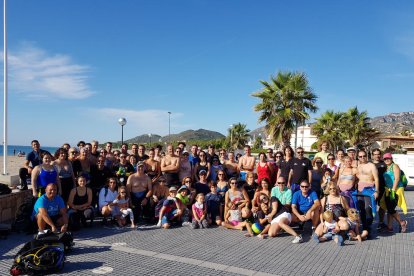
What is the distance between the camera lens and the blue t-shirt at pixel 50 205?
656 centimetres

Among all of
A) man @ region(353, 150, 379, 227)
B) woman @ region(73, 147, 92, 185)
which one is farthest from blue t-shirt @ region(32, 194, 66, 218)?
→ man @ region(353, 150, 379, 227)

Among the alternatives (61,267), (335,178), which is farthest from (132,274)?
(335,178)

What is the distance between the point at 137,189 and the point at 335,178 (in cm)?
477

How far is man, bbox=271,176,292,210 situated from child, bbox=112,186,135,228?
10.6ft

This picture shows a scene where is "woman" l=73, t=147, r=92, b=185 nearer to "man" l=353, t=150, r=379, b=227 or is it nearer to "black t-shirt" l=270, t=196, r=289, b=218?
"black t-shirt" l=270, t=196, r=289, b=218

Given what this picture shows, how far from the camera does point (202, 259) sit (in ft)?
17.7

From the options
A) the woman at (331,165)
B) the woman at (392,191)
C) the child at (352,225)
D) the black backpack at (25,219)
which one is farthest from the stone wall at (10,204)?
the woman at (392,191)

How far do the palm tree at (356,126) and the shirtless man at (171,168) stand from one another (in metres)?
25.2

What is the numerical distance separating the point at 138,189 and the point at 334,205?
14.5 feet

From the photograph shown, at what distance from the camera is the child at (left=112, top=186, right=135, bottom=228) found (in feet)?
25.0

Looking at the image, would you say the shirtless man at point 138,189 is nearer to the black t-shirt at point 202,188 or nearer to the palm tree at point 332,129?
the black t-shirt at point 202,188

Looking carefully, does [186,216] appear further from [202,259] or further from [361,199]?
A: [361,199]

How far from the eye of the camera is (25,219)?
6922mm

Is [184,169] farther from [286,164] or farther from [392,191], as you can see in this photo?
[392,191]
